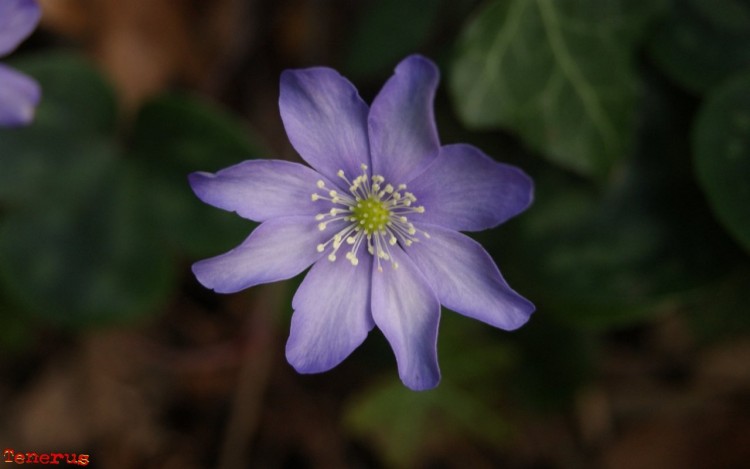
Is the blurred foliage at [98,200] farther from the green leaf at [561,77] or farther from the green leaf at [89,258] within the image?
the green leaf at [561,77]

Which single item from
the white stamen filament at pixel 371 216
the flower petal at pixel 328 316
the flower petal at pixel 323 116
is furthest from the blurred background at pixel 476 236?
the flower petal at pixel 328 316

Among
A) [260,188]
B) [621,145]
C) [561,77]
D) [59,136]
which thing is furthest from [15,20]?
[621,145]

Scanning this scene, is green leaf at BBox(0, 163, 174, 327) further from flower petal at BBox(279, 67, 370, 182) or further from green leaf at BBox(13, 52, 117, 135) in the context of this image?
flower petal at BBox(279, 67, 370, 182)

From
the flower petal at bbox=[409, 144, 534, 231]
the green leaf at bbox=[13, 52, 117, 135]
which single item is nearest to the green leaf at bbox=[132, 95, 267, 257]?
the green leaf at bbox=[13, 52, 117, 135]

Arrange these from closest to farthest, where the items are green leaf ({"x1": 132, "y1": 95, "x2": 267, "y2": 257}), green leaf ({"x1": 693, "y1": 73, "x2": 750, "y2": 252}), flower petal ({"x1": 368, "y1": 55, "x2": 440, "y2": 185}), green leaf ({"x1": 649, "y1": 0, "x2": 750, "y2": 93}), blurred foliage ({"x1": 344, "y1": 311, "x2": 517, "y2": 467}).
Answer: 1. flower petal ({"x1": 368, "y1": 55, "x2": 440, "y2": 185})
2. green leaf ({"x1": 693, "y1": 73, "x2": 750, "y2": 252})
3. green leaf ({"x1": 649, "y1": 0, "x2": 750, "y2": 93})
4. green leaf ({"x1": 132, "y1": 95, "x2": 267, "y2": 257})
5. blurred foliage ({"x1": 344, "y1": 311, "x2": 517, "y2": 467})

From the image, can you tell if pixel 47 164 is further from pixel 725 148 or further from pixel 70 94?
pixel 725 148

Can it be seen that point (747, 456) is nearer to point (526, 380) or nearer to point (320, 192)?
point (526, 380)

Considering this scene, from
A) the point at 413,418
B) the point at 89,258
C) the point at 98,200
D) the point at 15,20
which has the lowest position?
the point at 413,418
